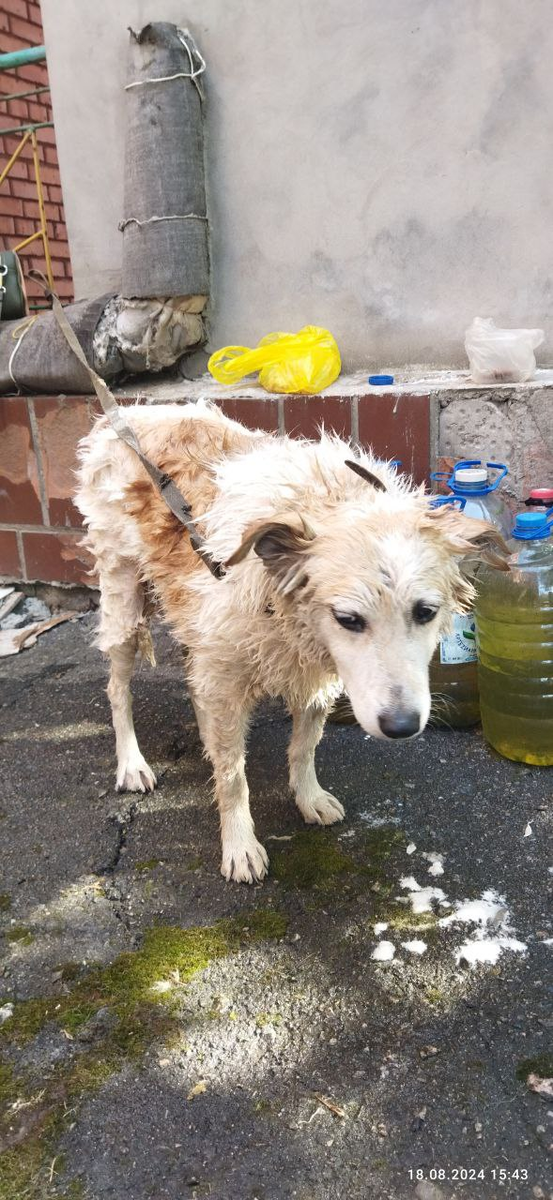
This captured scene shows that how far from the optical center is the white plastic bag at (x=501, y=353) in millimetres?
3766

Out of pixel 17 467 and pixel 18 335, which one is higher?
pixel 18 335

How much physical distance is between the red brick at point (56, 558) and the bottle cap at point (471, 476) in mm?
2488

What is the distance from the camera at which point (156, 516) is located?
283 centimetres

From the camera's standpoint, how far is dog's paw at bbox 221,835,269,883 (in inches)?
107

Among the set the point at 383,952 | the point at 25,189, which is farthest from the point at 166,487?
the point at 25,189

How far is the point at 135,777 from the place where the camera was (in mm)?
3334

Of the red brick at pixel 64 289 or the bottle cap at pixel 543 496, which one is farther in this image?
the red brick at pixel 64 289

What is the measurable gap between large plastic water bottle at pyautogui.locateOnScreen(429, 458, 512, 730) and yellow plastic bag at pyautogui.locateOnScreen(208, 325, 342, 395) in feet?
3.03

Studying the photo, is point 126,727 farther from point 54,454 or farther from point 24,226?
point 24,226

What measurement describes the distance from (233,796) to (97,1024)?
812mm

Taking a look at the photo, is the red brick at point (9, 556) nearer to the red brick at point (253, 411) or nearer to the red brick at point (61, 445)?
the red brick at point (61, 445)

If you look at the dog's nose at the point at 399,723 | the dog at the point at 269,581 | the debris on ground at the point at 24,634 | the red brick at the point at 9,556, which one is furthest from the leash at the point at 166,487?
the red brick at the point at 9,556

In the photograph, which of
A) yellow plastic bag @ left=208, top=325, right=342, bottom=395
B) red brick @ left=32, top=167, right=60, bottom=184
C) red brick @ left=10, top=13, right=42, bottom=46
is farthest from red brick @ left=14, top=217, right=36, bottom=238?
yellow plastic bag @ left=208, top=325, right=342, bottom=395

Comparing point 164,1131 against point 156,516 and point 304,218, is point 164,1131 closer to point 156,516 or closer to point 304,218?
point 156,516
